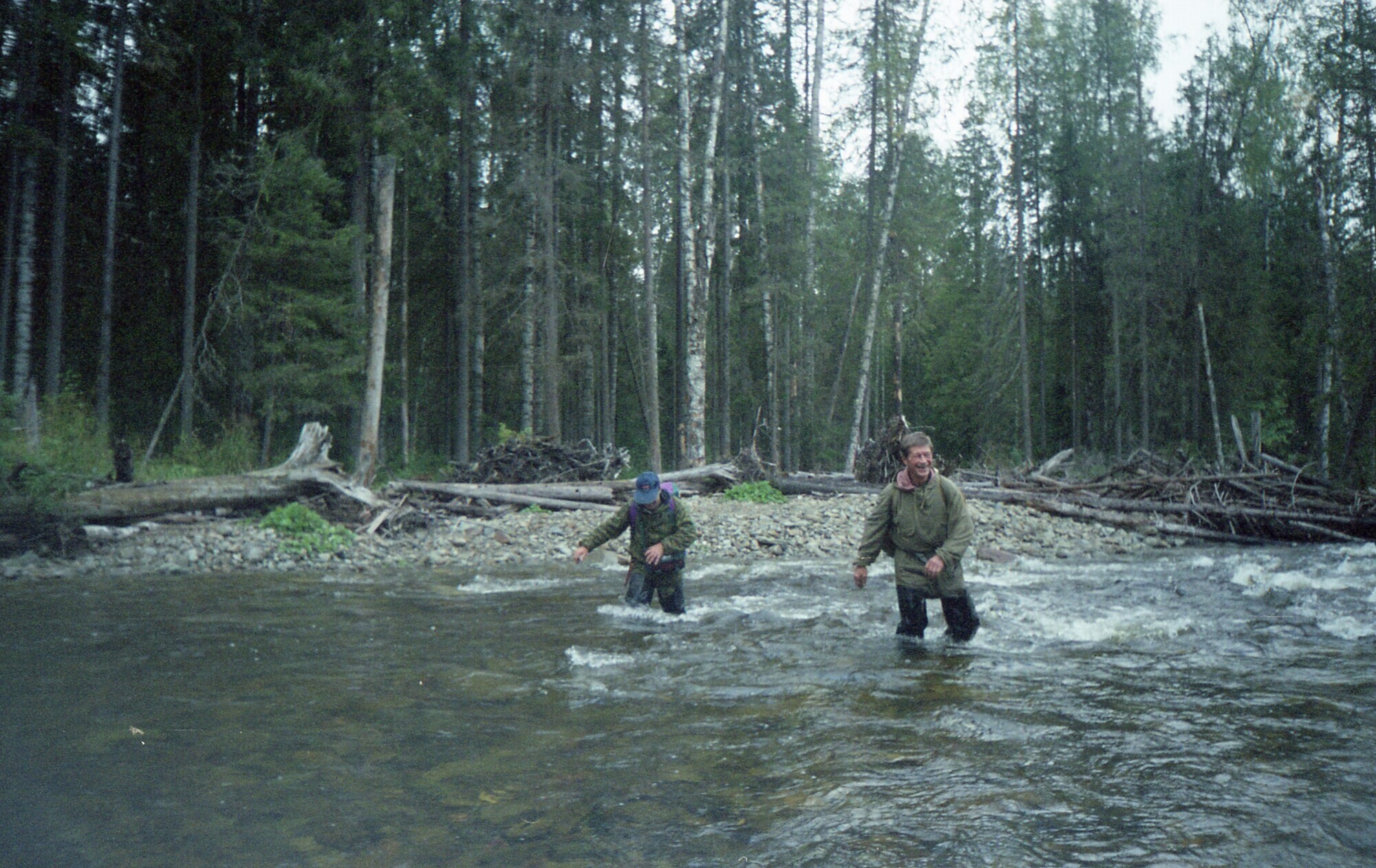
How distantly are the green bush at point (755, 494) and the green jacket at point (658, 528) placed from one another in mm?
10273

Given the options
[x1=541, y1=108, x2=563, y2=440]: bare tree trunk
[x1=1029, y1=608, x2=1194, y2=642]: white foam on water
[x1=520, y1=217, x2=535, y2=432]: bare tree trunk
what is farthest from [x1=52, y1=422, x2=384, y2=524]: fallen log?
[x1=1029, y1=608, x2=1194, y2=642]: white foam on water

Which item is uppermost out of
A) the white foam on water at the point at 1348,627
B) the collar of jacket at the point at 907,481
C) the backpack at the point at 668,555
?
the collar of jacket at the point at 907,481

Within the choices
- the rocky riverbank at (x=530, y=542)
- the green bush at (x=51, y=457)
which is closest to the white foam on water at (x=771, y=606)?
the rocky riverbank at (x=530, y=542)

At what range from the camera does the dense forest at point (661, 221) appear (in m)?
21.1

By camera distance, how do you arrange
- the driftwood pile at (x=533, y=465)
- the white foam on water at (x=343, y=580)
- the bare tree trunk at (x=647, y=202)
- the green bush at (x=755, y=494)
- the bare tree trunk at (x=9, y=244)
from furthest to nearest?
the bare tree trunk at (x=647, y=202)
the bare tree trunk at (x=9, y=244)
the green bush at (x=755, y=494)
the driftwood pile at (x=533, y=465)
the white foam on water at (x=343, y=580)

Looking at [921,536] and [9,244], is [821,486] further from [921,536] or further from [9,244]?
[9,244]

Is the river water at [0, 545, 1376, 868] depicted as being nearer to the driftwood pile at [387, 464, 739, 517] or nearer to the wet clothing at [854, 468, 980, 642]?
the wet clothing at [854, 468, 980, 642]

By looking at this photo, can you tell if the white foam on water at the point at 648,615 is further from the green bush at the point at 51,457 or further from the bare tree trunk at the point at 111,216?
the bare tree trunk at the point at 111,216

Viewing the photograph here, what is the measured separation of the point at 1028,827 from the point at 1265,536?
620 inches

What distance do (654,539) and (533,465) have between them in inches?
422

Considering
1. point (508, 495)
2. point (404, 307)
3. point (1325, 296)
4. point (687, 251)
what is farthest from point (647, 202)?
point (1325, 296)

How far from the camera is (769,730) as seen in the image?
18.1 ft

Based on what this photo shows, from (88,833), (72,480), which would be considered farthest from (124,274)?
(88,833)

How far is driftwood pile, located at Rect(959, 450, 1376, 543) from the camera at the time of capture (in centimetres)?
1653
